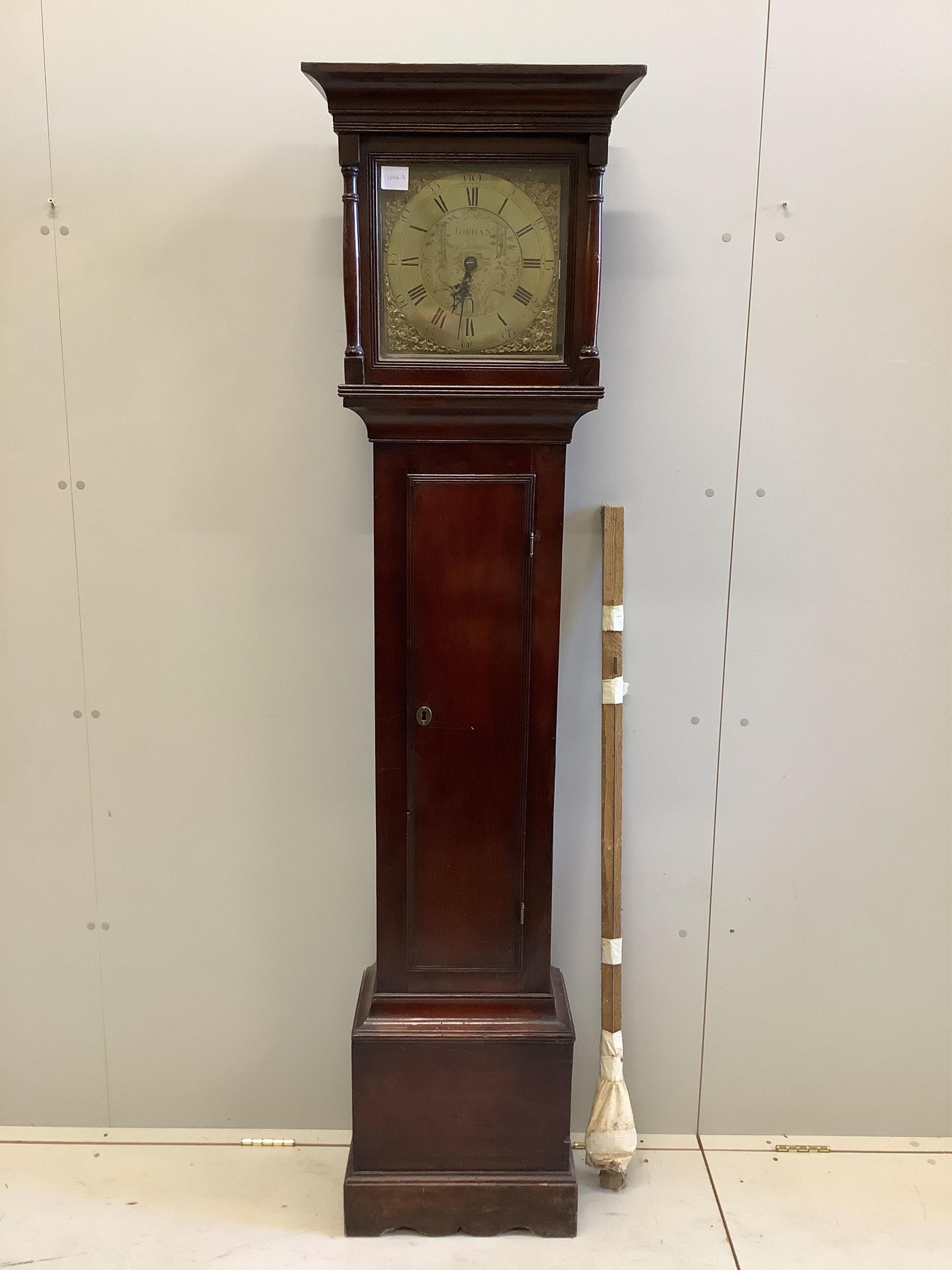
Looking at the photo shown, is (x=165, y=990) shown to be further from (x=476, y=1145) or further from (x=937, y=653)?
(x=937, y=653)

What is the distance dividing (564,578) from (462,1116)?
107 cm

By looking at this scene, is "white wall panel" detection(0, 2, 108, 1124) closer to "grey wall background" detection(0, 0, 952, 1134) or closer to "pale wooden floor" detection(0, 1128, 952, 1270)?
"grey wall background" detection(0, 0, 952, 1134)

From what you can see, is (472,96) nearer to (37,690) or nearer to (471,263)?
(471,263)

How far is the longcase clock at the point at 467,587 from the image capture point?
158cm

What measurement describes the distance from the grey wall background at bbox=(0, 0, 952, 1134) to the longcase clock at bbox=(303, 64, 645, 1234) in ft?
0.80

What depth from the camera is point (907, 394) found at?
1.93 meters

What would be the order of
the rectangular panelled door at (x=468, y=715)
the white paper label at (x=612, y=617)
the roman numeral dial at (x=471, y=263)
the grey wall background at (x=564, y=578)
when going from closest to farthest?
the roman numeral dial at (x=471, y=263) → the rectangular panelled door at (x=468, y=715) → the grey wall background at (x=564, y=578) → the white paper label at (x=612, y=617)

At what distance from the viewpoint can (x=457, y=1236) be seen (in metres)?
1.87

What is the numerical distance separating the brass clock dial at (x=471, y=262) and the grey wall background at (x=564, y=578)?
0.30 m

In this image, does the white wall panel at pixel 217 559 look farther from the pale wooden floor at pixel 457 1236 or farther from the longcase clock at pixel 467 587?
the longcase clock at pixel 467 587

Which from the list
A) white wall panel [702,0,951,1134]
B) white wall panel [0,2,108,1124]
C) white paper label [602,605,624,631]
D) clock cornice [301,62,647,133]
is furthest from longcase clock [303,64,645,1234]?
white wall panel [0,2,108,1124]

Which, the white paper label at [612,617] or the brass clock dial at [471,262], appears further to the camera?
the white paper label at [612,617]

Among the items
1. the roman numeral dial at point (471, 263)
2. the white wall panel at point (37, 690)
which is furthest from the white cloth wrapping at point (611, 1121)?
the roman numeral dial at point (471, 263)

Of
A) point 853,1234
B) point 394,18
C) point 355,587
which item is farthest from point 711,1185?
point 394,18
